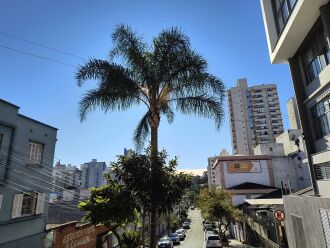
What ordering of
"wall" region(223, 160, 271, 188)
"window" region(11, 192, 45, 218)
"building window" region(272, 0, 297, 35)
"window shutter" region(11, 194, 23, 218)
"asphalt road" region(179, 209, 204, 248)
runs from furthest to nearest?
"wall" region(223, 160, 271, 188), "asphalt road" region(179, 209, 204, 248), "window" region(11, 192, 45, 218), "window shutter" region(11, 194, 23, 218), "building window" region(272, 0, 297, 35)

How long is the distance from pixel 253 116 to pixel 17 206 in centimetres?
10644

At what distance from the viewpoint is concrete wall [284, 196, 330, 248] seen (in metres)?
12.5

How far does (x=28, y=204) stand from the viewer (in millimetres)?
18406

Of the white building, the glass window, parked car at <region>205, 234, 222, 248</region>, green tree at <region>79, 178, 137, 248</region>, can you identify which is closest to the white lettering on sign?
the glass window

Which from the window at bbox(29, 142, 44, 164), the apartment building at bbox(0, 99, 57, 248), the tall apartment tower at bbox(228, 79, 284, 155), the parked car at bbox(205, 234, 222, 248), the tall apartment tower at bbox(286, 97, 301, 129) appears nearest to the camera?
the apartment building at bbox(0, 99, 57, 248)

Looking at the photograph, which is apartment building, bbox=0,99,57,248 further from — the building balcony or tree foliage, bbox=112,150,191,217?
the building balcony

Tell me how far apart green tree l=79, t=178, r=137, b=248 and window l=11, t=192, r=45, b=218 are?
218 inches

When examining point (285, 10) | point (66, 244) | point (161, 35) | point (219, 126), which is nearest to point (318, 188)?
point (219, 126)

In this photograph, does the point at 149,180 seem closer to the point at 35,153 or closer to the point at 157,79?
the point at 157,79

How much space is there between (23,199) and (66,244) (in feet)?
13.0

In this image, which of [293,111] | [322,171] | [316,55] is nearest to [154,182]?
[322,171]

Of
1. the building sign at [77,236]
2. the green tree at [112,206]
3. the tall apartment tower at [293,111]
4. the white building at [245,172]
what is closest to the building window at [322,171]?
the green tree at [112,206]

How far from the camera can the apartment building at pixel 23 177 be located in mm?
16328

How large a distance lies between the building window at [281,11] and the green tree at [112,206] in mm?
11089
